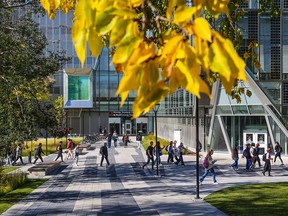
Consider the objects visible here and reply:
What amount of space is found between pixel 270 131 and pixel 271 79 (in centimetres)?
388

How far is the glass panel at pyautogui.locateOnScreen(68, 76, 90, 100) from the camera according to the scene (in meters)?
70.5

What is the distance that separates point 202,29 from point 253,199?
15.3 m

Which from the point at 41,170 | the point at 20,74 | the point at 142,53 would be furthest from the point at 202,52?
the point at 41,170

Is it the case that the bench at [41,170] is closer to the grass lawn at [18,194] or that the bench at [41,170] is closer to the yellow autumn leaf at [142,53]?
the grass lawn at [18,194]

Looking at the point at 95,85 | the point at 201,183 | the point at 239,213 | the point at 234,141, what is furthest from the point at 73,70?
the point at 239,213

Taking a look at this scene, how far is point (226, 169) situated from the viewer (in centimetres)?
2786

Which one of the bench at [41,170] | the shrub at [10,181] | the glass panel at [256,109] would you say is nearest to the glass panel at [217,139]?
the glass panel at [256,109]

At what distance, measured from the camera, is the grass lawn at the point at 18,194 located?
17016 mm

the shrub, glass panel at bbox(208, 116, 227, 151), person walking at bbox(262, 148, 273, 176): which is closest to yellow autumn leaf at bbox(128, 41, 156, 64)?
the shrub

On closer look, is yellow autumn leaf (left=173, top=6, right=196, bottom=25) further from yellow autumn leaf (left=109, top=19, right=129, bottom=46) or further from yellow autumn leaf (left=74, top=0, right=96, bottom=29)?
yellow autumn leaf (left=74, top=0, right=96, bottom=29)

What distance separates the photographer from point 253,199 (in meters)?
16.7

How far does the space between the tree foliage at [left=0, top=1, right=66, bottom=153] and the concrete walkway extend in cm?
289

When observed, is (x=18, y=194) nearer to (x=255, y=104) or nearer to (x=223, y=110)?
(x=255, y=104)

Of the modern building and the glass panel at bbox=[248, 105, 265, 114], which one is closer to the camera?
the modern building
